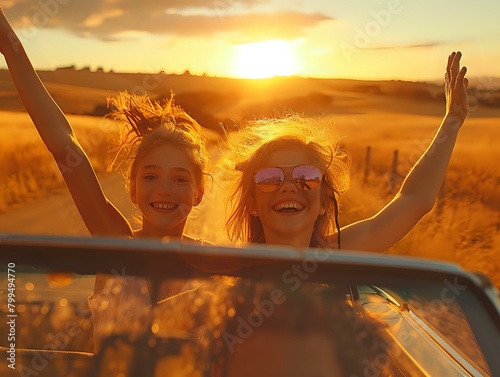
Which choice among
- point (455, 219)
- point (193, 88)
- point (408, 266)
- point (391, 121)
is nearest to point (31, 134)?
point (455, 219)

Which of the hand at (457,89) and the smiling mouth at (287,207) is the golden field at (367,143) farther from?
the smiling mouth at (287,207)

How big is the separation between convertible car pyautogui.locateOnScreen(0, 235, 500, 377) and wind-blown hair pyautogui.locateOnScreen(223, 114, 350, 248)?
2.03m

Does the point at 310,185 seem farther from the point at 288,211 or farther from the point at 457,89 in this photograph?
the point at 457,89

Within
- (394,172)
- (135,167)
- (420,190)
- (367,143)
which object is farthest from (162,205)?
(367,143)

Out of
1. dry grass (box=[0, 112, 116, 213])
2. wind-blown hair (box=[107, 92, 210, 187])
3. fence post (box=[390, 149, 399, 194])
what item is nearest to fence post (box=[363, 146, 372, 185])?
fence post (box=[390, 149, 399, 194])

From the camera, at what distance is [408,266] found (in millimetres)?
2086

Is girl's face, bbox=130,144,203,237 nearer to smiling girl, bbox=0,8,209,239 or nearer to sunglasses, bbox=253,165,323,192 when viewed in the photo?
smiling girl, bbox=0,8,209,239

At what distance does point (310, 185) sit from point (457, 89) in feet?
3.14

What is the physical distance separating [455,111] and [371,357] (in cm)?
249

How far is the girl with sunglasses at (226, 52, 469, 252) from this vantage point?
13.2 feet

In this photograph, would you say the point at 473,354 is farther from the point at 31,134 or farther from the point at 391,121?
the point at 391,121

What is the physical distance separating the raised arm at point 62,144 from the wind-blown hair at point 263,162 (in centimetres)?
65

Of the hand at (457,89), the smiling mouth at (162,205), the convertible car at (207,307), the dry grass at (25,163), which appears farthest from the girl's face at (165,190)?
the dry grass at (25,163)

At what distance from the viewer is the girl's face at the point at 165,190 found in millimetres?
4449
